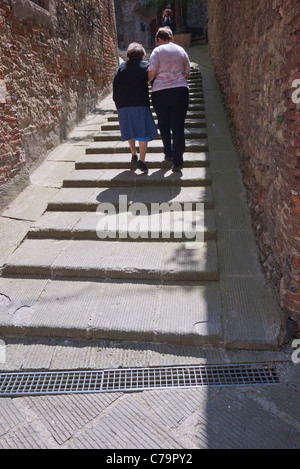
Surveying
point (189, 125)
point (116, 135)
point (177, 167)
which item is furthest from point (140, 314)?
point (189, 125)

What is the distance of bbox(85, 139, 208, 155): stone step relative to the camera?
4969 mm

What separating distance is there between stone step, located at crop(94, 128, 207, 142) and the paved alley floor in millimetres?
953

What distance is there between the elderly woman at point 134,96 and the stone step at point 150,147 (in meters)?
0.73

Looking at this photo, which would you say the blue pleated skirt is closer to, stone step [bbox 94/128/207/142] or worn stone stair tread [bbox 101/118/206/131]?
stone step [bbox 94/128/207/142]

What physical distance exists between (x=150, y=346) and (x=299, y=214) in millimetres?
1372

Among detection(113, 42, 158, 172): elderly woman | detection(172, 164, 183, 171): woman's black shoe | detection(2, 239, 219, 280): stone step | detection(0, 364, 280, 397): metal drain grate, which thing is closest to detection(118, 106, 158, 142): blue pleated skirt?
detection(113, 42, 158, 172): elderly woman

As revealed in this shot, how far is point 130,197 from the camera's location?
158 inches

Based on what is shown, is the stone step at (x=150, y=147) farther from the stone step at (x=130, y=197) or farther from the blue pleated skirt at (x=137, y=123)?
the stone step at (x=130, y=197)

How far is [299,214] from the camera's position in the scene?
2.09 meters

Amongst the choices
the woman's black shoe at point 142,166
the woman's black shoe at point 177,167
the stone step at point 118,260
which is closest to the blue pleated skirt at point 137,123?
the woman's black shoe at point 142,166

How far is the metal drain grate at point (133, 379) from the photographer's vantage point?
83.8 inches

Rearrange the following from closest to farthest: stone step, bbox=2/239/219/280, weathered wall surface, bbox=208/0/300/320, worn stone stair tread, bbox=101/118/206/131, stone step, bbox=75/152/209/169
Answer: weathered wall surface, bbox=208/0/300/320 → stone step, bbox=2/239/219/280 → stone step, bbox=75/152/209/169 → worn stone stair tread, bbox=101/118/206/131

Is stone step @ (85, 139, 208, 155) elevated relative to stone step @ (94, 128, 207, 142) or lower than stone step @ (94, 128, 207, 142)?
lower

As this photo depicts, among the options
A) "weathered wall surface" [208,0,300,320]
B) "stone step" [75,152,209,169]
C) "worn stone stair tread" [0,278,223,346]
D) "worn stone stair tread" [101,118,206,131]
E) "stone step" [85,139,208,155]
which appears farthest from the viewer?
"worn stone stair tread" [101,118,206,131]
